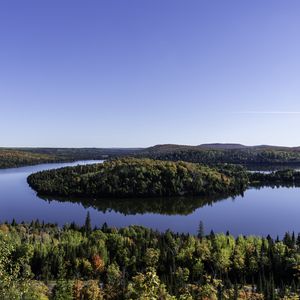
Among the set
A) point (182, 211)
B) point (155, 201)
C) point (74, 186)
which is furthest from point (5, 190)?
point (182, 211)

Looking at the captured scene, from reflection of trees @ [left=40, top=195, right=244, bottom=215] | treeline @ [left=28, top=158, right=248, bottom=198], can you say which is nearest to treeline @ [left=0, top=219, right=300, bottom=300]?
reflection of trees @ [left=40, top=195, right=244, bottom=215]

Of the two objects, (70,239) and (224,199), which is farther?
(224,199)

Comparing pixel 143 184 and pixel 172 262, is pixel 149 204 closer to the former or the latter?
pixel 143 184

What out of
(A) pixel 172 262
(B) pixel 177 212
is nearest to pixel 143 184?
(B) pixel 177 212

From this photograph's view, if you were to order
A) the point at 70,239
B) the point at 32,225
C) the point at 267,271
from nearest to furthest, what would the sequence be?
the point at 267,271, the point at 70,239, the point at 32,225

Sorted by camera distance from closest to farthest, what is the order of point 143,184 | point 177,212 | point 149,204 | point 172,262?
point 172,262
point 177,212
point 149,204
point 143,184

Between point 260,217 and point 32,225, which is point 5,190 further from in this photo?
point 260,217

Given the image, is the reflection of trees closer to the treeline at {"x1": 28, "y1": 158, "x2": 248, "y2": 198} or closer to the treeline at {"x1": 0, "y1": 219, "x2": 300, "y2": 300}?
the treeline at {"x1": 28, "y1": 158, "x2": 248, "y2": 198}
